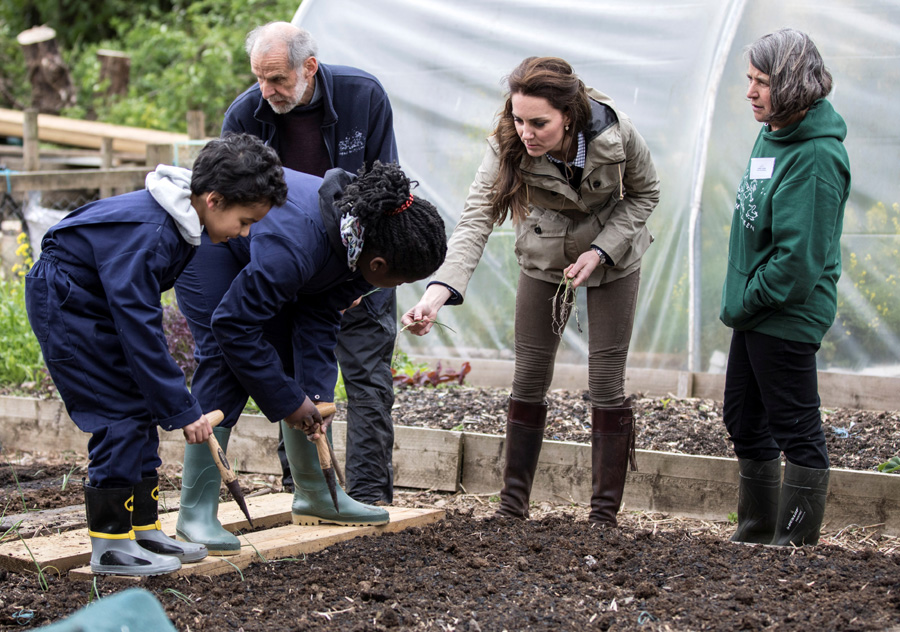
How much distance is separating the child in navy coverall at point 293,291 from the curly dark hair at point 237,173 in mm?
167

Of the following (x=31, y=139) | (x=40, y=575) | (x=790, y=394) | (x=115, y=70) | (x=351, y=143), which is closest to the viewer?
(x=40, y=575)

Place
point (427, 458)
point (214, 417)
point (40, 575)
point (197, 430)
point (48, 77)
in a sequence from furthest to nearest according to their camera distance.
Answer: point (48, 77) → point (427, 458) → point (214, 417) → point (40, 575) → point (197, 430)

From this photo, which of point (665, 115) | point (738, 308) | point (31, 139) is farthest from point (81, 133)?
point (738, 308)

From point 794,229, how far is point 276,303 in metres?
1.69

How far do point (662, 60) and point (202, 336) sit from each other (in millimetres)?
3993

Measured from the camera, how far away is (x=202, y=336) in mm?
3076

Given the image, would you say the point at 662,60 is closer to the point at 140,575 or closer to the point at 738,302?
the point at 738,302

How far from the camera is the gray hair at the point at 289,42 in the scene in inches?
140

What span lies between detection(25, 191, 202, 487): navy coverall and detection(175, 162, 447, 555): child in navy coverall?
252 mm

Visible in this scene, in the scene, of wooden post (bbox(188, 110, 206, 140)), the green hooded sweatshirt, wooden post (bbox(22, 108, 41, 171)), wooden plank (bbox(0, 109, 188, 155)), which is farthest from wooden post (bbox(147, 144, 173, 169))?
the green hooded sweatshirt

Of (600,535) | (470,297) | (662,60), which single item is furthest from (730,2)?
(600,535)

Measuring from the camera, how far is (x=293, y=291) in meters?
2.80

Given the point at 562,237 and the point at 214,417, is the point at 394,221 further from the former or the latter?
the point at 562,237

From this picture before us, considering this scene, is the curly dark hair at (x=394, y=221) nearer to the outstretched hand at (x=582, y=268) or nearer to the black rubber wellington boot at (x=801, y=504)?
the outstretched hand at (x=582, y=268)
